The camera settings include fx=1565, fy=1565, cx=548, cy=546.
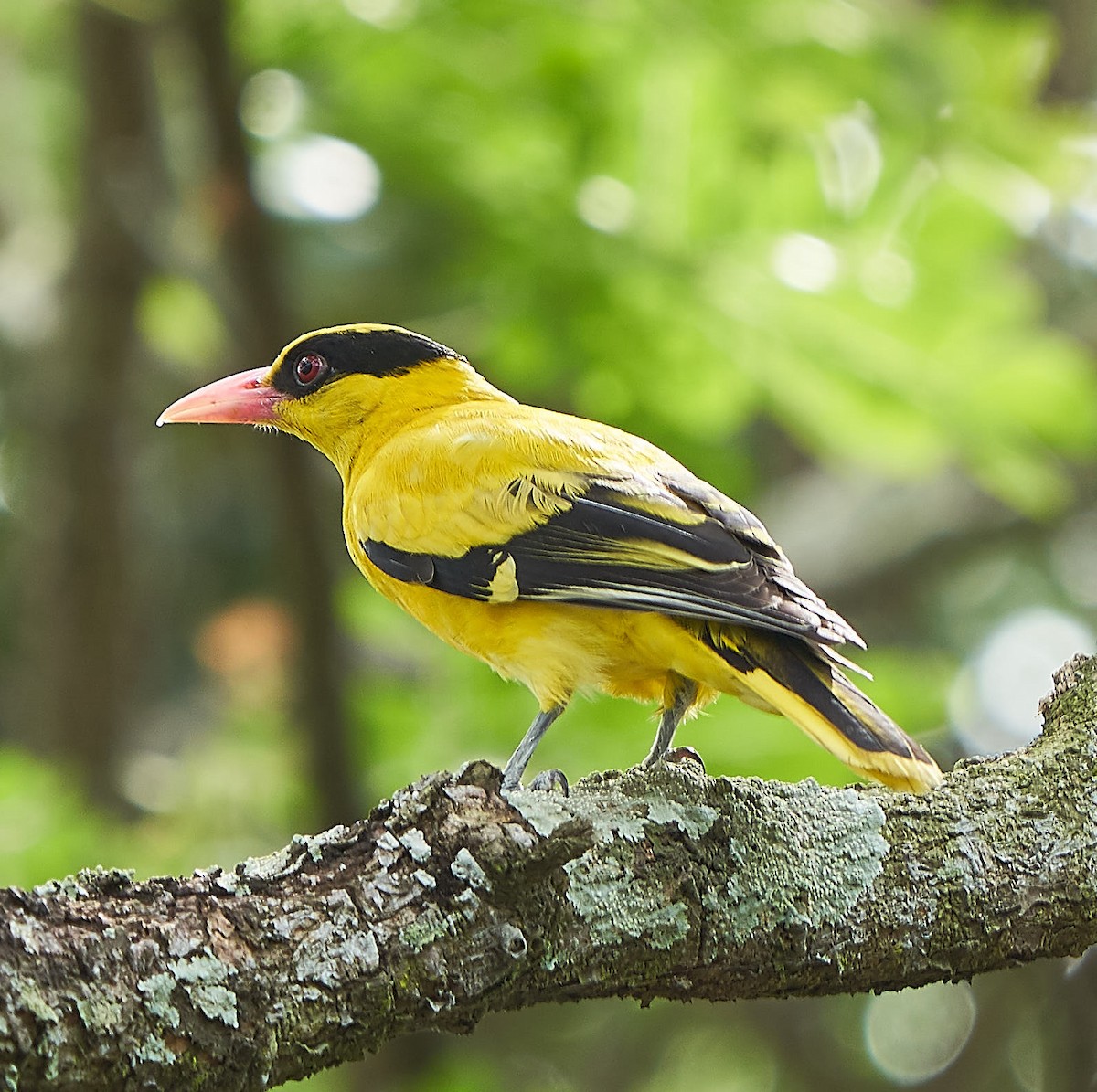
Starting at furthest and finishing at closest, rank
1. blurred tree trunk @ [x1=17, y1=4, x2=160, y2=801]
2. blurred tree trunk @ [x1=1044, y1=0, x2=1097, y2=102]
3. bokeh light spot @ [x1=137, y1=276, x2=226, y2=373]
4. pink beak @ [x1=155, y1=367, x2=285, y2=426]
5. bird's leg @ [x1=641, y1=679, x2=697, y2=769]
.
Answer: blurred tree trunk @ [x1=1044, y1=0, x2=1097, y2=102] → bokeh light spot @ [x1=137, y1=276, x2=226, y2=373] → blurred tree trunk @ [x1=17, y1=4, x2=160, y2=801] → pink beak @ [x1=155, y1=367, x2=285, y2=426] → bird's leg @ [x1=641, y1=679, x2=697, y2=769]

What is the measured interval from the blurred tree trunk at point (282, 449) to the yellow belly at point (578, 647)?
77.4 inches

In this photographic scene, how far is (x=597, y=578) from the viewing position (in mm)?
3131

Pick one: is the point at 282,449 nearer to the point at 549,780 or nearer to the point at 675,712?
the point at 675,712

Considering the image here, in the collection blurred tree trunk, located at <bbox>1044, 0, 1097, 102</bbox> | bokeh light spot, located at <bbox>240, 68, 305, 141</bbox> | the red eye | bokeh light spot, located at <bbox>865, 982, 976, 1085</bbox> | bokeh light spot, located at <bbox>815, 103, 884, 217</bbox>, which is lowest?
bokeh light spot, located at <bbox>865, 982, 976, 1085</bbox>

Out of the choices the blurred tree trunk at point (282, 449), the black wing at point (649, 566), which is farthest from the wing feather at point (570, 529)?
the blurred tree trunk at point (282, 449)

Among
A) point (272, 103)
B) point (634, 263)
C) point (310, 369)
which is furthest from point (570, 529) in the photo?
point (272, 103)

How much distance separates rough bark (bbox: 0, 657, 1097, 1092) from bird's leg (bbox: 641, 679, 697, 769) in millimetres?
601

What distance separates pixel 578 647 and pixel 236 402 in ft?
4.58

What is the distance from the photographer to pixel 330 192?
18.1ft

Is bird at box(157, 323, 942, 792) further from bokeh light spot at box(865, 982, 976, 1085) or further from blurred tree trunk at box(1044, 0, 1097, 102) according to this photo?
bokeh light spot at box(865, 982, 976, 1085)

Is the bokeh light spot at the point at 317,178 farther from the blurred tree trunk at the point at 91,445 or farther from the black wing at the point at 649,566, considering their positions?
the black wing at the point at 649,566

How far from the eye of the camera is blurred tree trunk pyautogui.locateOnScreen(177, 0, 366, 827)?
4.86 m

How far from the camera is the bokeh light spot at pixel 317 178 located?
5.23m

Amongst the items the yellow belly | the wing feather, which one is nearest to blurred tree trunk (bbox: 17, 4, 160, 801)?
the wing feather
